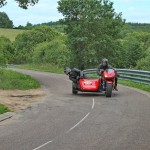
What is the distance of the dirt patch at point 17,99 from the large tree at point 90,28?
31231mm

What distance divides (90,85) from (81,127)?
8.06m

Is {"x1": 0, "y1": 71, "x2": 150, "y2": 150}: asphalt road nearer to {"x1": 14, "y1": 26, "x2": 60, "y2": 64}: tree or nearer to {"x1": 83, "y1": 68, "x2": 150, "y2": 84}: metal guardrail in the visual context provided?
{"x1": 83, "y1": 68, "x2": 150, "y2": 84}: metal guardrail

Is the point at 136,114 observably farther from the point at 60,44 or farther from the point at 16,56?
the point at 16,56

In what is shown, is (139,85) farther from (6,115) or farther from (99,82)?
(6,115)

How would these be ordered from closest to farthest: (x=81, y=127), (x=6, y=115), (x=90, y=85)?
(x=81, y=127), (x=6, y=115), (x=90, y=85)

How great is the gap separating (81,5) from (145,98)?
35.5 metres

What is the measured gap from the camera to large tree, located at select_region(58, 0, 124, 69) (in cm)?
5166

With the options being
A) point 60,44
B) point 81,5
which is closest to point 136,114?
point 81,5

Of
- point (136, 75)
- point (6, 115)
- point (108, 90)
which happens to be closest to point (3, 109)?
point (6, 115)

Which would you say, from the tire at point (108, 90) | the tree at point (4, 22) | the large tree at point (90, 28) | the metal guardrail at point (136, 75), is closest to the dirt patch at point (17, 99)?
the tire at point (108, 90)

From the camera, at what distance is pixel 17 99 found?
17.4m

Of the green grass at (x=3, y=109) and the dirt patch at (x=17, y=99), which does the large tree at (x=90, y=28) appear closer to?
the dirt patch at (x=17, y=99)

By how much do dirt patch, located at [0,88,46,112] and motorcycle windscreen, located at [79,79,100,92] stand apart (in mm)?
1825

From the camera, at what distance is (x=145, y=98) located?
17.8 m
